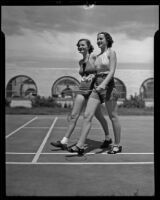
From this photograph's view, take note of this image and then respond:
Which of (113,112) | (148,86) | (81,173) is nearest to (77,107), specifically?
(113,112)

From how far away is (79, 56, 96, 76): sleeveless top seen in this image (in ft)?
7.20

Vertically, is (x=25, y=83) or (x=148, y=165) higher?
(x=25, y=83)

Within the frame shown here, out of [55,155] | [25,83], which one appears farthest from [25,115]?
[55,155]

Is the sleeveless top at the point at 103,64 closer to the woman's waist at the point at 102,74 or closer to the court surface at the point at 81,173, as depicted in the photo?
the woman's waist at the point at 102,74

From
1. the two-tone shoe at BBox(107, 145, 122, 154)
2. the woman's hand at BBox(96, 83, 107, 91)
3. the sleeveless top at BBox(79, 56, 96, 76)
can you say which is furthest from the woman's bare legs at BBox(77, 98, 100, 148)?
the two-tone shoe at BBox(107, 145, 122, 154)

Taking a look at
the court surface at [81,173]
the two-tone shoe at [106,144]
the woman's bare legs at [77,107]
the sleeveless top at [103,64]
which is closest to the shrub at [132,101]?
the two-tone shoe at [106,144]

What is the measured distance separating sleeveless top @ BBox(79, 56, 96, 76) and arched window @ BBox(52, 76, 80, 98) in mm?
113

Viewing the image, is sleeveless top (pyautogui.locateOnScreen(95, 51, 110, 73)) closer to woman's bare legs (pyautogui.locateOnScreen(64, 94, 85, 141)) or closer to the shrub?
woman's bare legs (pyautogui.locateOnScreen(64, 94, 85, 141))

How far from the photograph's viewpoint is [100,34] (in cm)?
227

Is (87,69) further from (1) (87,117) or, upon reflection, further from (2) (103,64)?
(1) (87,117)

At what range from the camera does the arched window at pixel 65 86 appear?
89.7 inches
